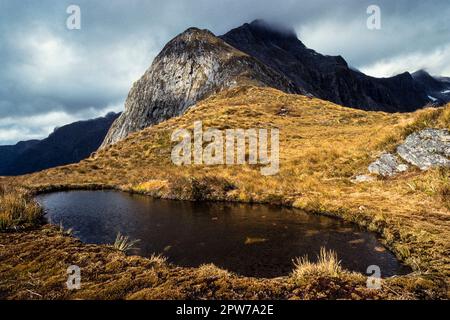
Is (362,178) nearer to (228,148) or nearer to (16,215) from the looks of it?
(228,148)

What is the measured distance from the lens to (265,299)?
8.51 metres

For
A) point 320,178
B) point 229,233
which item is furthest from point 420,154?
point 229,233

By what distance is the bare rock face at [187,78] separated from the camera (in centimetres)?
10144

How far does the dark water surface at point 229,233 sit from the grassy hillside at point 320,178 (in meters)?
1.48

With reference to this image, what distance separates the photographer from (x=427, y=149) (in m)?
23.9

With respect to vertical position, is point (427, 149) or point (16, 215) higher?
point (427, 149)

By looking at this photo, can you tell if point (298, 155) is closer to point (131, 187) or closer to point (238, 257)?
point (131, 187)

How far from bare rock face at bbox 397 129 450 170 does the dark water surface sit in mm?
9892

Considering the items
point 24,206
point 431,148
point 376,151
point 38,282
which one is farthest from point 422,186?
point 24,206

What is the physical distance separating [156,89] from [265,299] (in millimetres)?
122590

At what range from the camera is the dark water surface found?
13.6 metres

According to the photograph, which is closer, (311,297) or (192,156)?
(311,297)

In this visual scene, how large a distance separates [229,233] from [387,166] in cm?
1669

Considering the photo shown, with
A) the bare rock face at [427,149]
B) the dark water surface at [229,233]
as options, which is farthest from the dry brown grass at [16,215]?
the bare rock face at [427,149]
